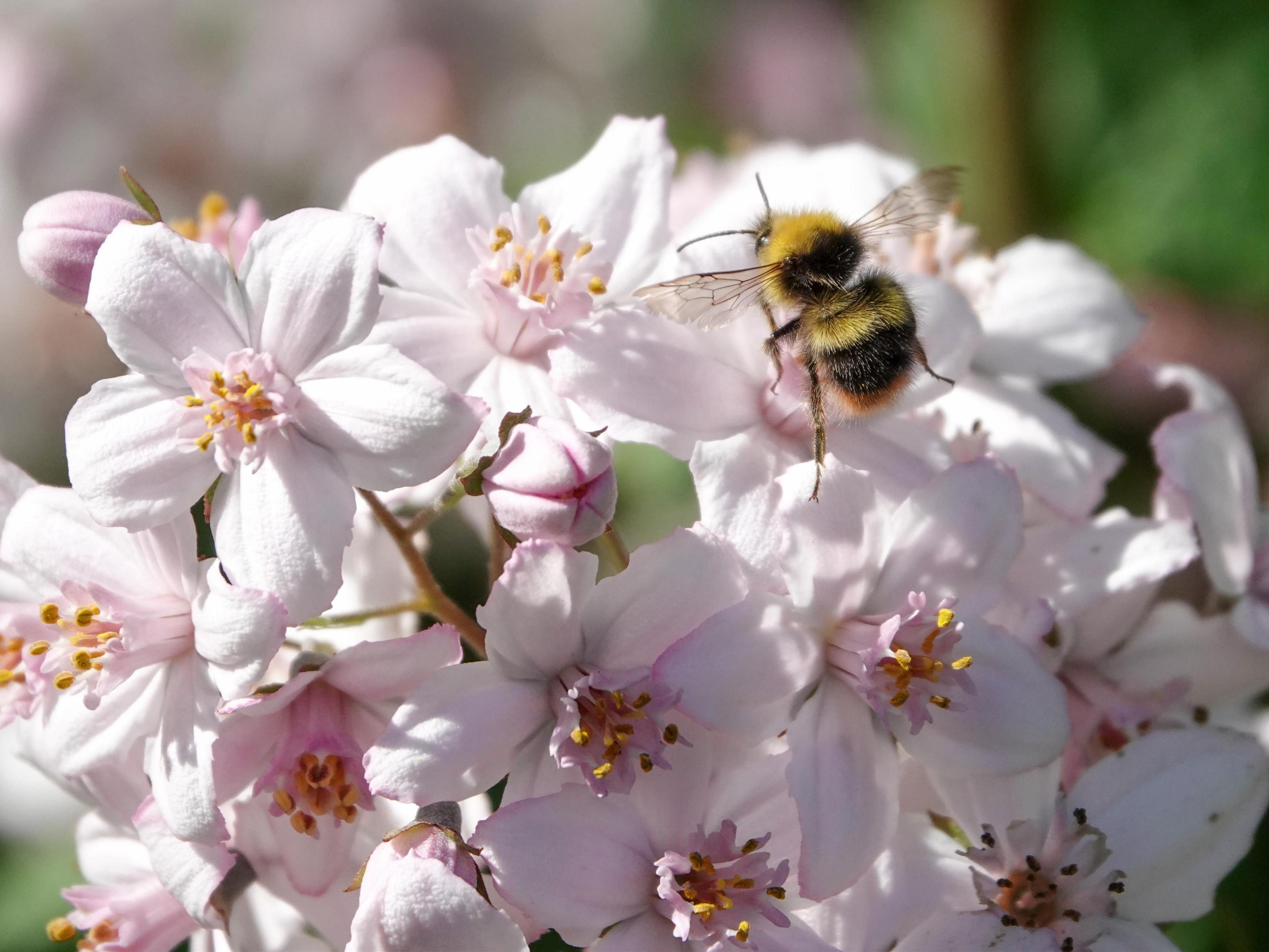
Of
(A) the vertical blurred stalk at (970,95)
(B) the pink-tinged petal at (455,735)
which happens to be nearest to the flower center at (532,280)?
(B) the pink-tinged petal at (455,735)

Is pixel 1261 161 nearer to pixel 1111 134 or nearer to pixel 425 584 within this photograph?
pixel 1111 134

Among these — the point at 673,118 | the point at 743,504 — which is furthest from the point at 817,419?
the point at 673,118

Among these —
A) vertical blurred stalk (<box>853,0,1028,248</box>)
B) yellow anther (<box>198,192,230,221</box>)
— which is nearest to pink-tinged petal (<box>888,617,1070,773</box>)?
yellow anther (<box>198,192,230,221</box>)

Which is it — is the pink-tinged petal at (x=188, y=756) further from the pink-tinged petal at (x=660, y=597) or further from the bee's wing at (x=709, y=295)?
the bee's wing at (x=709, y=295)

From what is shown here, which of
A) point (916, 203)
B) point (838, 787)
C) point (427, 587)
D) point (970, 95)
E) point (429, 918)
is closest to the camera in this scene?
point (429, 918)

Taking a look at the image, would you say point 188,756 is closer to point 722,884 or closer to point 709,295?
point 722,884

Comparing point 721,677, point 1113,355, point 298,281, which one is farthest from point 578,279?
point 1113,355
